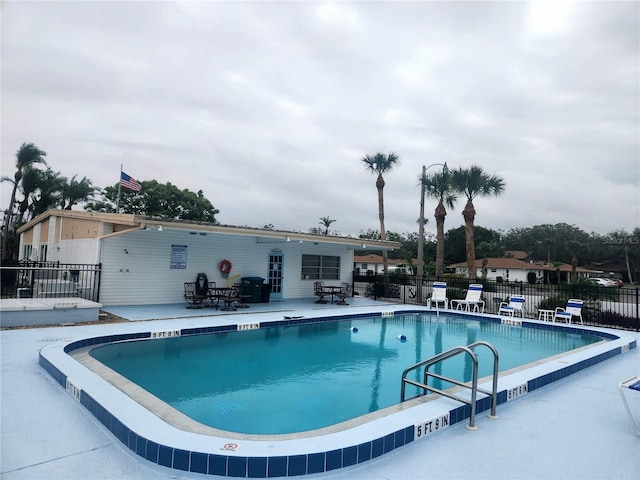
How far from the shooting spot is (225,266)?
46.8 feet

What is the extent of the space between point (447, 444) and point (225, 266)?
11732 millimetres

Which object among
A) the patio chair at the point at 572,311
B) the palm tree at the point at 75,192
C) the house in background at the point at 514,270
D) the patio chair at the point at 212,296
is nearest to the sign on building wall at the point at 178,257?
the patio chair at the point at 212,296

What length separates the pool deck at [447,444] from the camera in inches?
117

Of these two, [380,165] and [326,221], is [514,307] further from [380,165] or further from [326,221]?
[326,221]

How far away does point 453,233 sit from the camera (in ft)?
173

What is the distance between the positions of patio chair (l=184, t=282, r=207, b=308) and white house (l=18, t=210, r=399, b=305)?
262 millimetres

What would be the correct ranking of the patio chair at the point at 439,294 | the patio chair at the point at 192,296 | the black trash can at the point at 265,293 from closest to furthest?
1. the patio chair at the point at 192,296
2. the patio chair at the point at 439,294
3. the black trash can at the point at 265,293

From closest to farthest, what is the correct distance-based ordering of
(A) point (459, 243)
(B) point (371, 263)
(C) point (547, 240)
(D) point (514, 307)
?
(D) point (514, 307) < (B) point (371, 263) < (A) point (459, 243) < (C) point (547, 240)

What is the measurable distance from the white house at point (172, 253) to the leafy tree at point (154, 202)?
1598cm

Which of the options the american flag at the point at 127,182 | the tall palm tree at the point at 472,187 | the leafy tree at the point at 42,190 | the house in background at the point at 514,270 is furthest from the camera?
the house in background at the point at 514,270

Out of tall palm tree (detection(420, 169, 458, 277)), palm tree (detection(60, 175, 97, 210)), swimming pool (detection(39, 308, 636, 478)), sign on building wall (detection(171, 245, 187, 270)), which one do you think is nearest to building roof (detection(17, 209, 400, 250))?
sign on building wall (detection(171, 245, 187, 270))

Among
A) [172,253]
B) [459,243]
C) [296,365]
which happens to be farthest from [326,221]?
[296,365]

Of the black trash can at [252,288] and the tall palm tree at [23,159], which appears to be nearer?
the black trash can at [252,288]

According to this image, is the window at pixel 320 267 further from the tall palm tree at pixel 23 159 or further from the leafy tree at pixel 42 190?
the leafy tree at pixel 42 190
